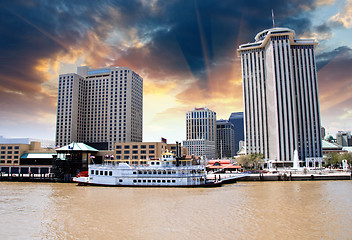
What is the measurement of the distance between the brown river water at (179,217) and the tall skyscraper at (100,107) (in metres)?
108

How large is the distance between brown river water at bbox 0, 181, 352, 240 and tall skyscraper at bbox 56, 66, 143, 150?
10827 centimetres

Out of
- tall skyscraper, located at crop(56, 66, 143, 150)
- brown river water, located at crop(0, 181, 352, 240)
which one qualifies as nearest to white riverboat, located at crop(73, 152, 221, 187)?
A: brown river water, located at crop(0, 181, 352, 240)

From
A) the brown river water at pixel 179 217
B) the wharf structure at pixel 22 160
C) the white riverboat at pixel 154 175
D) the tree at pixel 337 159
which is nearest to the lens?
the brown river water at pixel 179 217

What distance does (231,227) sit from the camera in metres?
30.7

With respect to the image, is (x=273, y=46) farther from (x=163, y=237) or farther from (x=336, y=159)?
(x=163, y=237)

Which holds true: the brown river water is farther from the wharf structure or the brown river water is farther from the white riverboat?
the wharf structure

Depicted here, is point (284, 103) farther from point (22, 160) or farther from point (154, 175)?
point (22, 160)

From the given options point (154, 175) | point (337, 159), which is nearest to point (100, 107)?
point (154, 175)

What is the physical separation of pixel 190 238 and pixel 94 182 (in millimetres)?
49174

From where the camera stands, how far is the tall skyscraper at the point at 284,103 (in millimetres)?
140375

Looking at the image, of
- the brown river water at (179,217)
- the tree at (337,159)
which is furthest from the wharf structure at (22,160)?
the tree at (337,159)

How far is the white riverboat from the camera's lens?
6612 cm

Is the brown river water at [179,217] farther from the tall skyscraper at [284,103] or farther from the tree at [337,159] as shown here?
the tall skyscraper at [284,103]

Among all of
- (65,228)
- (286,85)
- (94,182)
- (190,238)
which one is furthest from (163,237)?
(286,85)
